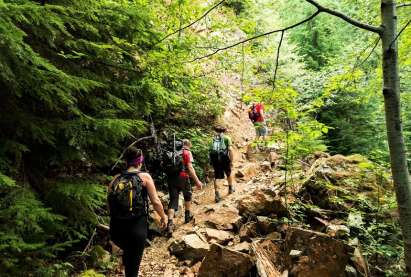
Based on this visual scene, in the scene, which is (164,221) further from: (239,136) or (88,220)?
(239,136)

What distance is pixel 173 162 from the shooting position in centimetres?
809

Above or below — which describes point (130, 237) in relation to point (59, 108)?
below

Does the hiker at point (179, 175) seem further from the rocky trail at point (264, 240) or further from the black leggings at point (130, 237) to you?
the black leggings at point (130, 237)

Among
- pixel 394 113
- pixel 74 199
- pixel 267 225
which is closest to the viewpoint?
pixel 394 113

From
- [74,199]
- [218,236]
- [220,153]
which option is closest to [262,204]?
[218,236]

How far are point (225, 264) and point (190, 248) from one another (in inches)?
49.2

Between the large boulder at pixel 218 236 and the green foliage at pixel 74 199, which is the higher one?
the green foliage at pixel 74 199

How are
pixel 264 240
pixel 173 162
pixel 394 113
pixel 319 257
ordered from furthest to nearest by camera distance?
pixel 173 162 → pixel 264 240 → pixel 319 257 → pixel 394 113

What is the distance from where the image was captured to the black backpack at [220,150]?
377 inches

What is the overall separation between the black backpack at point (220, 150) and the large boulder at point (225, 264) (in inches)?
170

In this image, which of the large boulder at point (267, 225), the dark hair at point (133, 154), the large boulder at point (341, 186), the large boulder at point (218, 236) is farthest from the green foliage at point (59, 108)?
the large boulder at point (341, 186)

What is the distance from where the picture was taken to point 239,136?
56.2 feet

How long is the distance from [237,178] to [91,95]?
21.1 ft

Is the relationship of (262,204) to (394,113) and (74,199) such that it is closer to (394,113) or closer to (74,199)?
(74,199)
